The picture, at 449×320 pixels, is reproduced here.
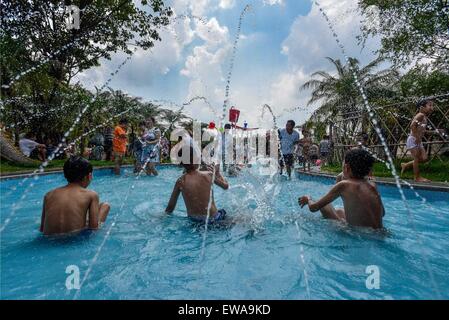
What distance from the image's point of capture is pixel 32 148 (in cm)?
1327

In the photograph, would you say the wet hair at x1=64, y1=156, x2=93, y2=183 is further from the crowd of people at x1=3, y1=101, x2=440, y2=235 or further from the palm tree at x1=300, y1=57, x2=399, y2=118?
the palm tree at x1=300, y1=57, x2=399, y2=118

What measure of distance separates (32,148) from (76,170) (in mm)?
11973

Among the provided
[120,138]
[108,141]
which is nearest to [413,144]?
[120,138]

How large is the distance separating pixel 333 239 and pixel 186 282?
2.03 meters

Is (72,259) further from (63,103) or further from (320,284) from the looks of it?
(63,103)

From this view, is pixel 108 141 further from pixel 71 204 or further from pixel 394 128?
pixel 71 204

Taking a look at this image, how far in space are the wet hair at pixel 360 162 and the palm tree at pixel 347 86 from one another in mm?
21088

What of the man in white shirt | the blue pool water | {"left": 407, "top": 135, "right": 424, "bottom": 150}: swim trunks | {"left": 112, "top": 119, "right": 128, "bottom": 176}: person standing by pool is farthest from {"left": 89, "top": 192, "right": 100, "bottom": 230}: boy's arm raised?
the man in white shirt

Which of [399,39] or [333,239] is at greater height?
[399,39]

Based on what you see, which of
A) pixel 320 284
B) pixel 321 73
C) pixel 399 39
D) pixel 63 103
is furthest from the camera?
pixel 321 73

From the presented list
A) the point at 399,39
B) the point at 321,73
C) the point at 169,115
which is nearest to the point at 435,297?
the point at 399,39

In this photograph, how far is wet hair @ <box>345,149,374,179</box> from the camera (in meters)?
3.50
